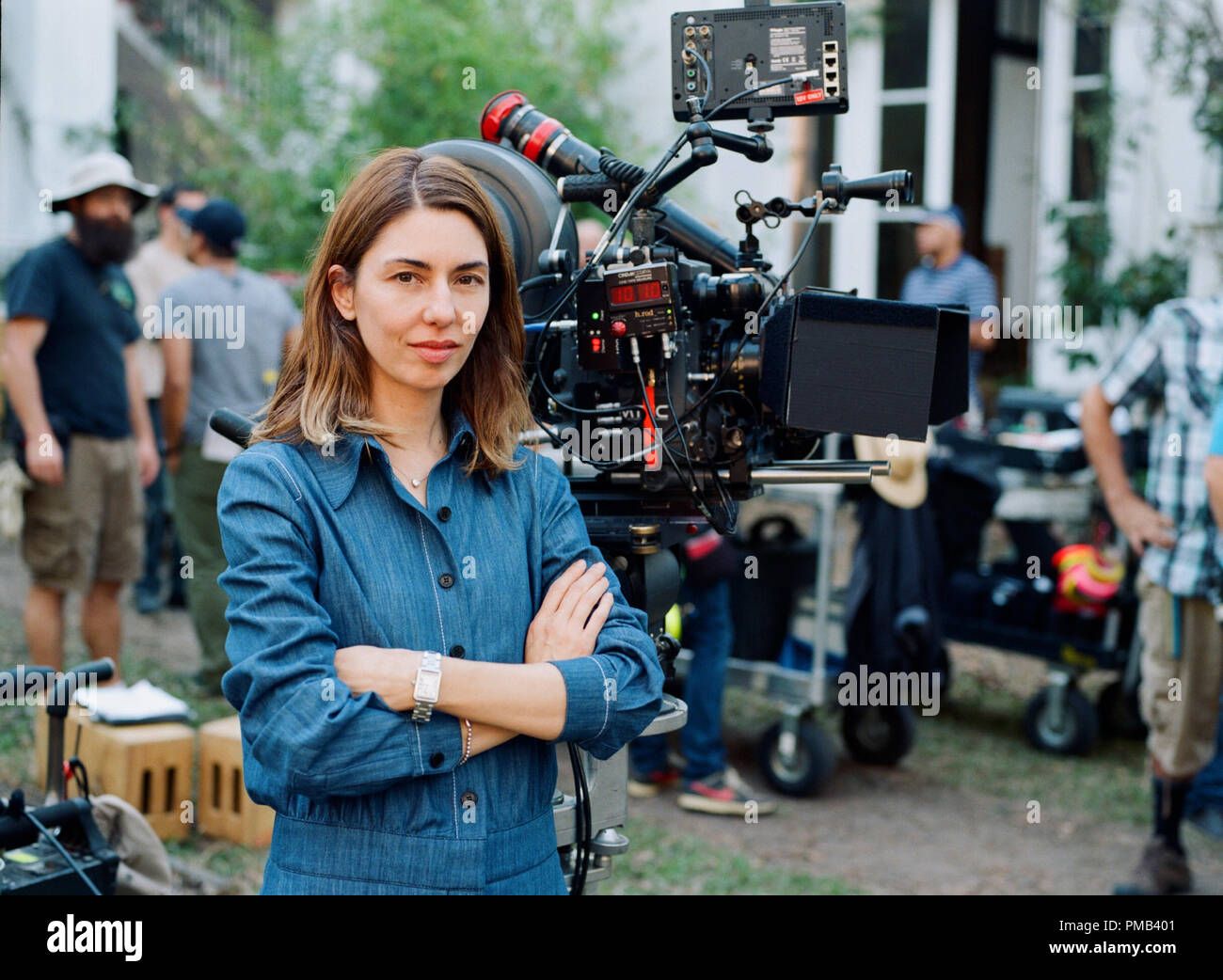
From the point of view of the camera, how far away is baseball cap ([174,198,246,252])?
233 inches

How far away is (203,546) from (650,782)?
7.31 ft

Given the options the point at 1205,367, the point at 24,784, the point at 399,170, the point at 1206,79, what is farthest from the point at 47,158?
the point at 399,170

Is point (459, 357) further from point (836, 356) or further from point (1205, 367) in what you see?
point (1205, 367)

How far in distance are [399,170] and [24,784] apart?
3.62 m

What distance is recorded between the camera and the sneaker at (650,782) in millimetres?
5355

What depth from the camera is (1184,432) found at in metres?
4.42

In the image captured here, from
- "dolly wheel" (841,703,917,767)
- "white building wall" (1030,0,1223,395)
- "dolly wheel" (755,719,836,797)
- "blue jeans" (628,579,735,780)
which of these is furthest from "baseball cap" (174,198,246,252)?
"white building wall" (1030,0,1223,395)

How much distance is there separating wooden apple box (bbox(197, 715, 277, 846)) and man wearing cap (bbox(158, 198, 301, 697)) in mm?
1302

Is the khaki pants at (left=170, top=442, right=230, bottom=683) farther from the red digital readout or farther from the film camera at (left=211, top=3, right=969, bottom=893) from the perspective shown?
the red digital readout

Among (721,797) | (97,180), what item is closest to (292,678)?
(721,797)

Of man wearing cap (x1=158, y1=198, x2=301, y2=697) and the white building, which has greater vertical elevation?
the white building

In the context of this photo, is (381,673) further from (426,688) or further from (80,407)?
(80,407)

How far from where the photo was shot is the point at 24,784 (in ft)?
15.8

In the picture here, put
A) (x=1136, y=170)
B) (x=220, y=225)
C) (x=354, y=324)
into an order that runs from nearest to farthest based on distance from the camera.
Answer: (x=354, y=324) → (x=220, y=225) → (x=1136, y=170)
